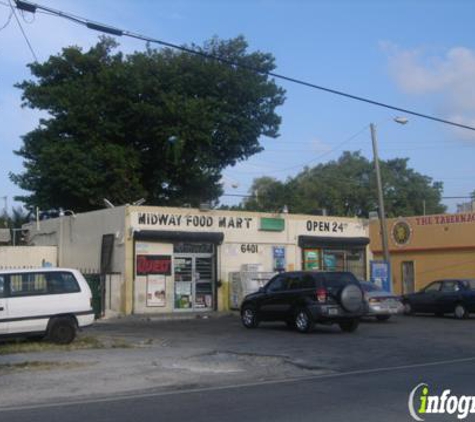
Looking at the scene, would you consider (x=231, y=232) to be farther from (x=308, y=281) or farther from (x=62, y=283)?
(x=62, y=283)

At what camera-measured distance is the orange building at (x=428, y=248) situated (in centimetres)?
3731

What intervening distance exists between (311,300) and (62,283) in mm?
6584

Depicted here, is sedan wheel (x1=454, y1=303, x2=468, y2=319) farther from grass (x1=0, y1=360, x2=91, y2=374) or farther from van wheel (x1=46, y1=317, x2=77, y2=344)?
grass (x1=0, y1=360, x2=91, y2=374)

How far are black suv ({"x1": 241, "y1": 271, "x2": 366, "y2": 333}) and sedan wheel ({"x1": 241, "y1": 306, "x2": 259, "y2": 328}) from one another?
0.50 feet

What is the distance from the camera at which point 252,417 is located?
892cm

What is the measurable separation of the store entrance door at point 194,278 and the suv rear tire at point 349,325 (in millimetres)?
10014

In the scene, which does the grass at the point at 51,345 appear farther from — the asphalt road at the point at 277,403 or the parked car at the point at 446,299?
the parked car at the point at 446,299

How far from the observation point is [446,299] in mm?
27188

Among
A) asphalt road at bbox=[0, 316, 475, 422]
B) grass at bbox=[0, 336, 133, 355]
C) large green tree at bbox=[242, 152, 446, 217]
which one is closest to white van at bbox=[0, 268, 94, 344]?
grass at bbox=[0, 336, 133, 355]

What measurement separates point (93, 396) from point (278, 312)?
1078cm

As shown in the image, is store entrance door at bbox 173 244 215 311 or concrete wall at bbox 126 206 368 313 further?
store entrance door at bbox 173 244 215 311

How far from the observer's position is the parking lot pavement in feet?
39.8

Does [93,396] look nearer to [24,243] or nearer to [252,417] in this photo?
[252,417]

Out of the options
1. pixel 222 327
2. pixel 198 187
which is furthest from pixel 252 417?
pixel 198 187
